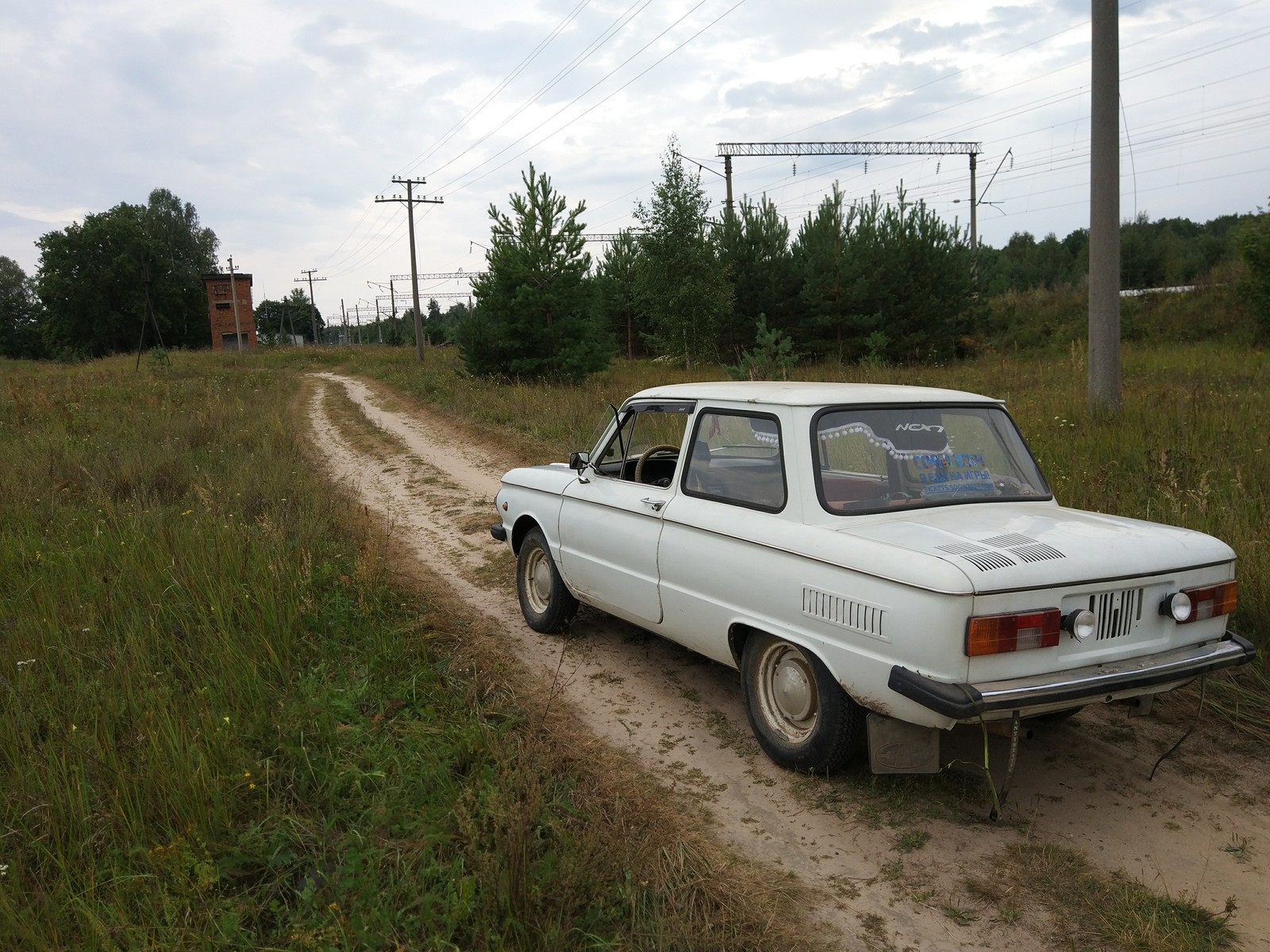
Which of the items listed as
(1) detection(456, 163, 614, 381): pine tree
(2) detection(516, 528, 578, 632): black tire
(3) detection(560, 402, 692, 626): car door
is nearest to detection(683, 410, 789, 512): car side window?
(3) detection(560, 402, 692, 626): car door

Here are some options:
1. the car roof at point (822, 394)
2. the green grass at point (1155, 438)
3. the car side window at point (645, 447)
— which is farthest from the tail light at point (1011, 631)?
the car side window at point (645, 447)

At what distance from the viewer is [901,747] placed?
11.0 feet

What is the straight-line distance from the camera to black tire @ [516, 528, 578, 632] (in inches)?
220

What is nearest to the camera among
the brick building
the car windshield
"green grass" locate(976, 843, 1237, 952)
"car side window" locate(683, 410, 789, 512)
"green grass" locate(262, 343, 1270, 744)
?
"green grass" locate(976, 843, 1237, 952)

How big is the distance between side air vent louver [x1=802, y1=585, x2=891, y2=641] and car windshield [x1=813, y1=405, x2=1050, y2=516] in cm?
43

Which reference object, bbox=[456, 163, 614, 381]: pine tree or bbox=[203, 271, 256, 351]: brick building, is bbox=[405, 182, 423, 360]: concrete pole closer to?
bbox=[456, 163, 614, 381]: pine tree

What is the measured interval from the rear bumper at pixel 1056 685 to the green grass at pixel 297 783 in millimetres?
863

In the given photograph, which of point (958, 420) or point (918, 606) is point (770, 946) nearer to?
point (918, 606)

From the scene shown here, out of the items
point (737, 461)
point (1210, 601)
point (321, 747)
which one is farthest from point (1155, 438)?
point (321, 747)

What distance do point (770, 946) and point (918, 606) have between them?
1.23 meters

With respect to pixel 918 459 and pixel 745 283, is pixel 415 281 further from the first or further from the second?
pixel 918 459

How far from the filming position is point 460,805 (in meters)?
3.04

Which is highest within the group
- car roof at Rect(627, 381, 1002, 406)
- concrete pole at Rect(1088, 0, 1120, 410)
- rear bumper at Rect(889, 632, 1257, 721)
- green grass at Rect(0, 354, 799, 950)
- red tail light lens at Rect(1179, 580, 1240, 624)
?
concrete pole at Rect(1088, 0, 1120, 410)

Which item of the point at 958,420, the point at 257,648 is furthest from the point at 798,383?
the point at 257,648
